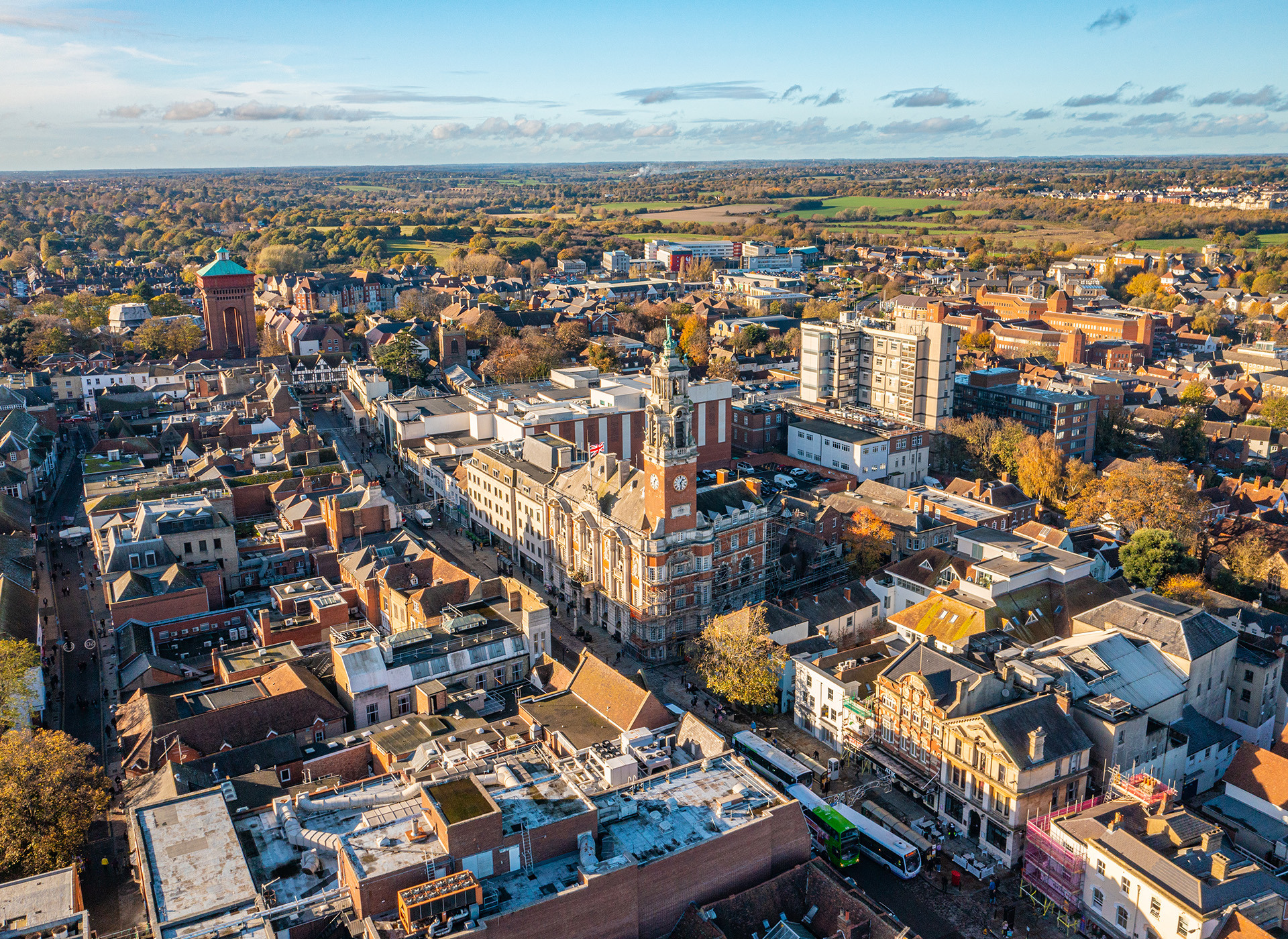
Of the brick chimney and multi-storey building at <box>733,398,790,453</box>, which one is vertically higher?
multi-storey building at <box>733,398,790,453</box>

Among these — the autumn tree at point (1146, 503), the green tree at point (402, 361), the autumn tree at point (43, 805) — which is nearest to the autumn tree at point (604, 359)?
the green tree at point (402, 361)

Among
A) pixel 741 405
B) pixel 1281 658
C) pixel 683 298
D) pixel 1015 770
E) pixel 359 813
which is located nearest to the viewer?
pixel 359 813

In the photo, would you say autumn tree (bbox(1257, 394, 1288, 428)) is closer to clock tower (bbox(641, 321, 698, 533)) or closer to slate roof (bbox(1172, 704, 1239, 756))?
slate roof (bbox(1172, 704, 1239, 756))

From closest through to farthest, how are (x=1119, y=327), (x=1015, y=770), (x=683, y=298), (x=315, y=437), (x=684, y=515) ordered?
(x=1015, y=770)
(x=684, y=515)
(x=315, y=437)
(x=1119, y=327)
(x=683, y=298)

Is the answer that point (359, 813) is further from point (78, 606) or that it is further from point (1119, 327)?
point (1119, 327)

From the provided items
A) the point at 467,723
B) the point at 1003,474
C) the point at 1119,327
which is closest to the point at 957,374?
the point at 1003,474

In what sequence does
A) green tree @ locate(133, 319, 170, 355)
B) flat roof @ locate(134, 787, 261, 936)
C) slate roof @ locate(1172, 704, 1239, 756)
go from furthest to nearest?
green tree @ locate(133, 319, 170, 355), slate roof @ locate(1172, 704, 1239, 756), flat roof @ locate(134, 787, 261, 936)

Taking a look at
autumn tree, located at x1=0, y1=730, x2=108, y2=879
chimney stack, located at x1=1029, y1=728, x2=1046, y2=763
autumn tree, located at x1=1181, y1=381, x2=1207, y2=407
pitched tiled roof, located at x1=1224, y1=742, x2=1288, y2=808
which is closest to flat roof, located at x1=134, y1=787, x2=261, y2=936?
autumn tree, located at x1=0, y1=730, x2=108, y2=879
